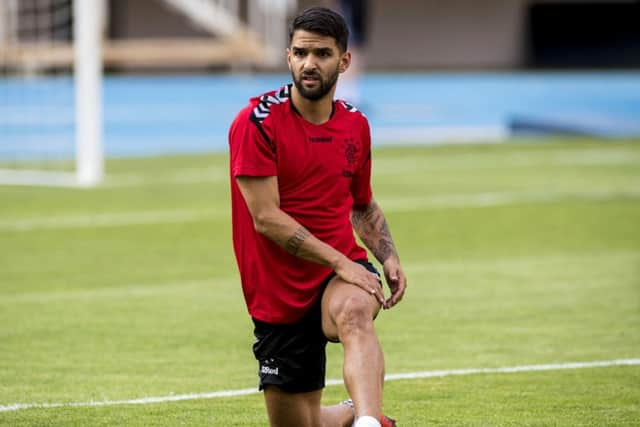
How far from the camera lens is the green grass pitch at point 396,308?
21.2 ft

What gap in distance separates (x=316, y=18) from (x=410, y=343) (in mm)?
3165

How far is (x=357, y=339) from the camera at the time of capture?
489 cm

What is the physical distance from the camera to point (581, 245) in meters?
→ 11.5

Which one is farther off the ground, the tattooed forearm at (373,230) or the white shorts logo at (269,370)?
Result: the tattooed forearm at (373,230)

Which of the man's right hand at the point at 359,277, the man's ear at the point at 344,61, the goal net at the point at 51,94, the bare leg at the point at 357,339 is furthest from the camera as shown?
the goal net at the point at 51,94

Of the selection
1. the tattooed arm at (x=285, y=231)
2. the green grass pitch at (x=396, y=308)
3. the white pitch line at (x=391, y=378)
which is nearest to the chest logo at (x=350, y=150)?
the tattooed arm at (x=285, y=231)

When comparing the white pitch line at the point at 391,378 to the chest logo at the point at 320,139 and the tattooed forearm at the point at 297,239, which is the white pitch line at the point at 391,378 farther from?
the chest logo at the point at 320,139

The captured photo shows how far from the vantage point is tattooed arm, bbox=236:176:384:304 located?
5.06 m

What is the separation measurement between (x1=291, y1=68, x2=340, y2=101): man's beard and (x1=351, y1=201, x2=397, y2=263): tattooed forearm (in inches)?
26.9

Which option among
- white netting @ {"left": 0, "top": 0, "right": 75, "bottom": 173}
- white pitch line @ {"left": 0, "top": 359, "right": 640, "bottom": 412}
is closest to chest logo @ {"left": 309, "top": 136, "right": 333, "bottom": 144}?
white pitch line @ {"left": 0, "top": 359, "right": 640, "bottom": 412}

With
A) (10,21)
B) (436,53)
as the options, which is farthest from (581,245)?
(436,53)

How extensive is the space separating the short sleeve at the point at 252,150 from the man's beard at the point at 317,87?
0.19 m

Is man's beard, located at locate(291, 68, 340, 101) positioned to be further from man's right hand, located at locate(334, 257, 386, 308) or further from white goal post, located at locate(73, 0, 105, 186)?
white goal post, located at locate(73, 0, 105, 186)


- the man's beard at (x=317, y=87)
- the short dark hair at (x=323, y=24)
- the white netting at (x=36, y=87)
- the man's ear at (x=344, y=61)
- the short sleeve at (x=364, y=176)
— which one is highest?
the short dark hair at (x=323, y=24)
